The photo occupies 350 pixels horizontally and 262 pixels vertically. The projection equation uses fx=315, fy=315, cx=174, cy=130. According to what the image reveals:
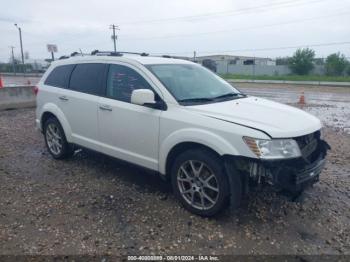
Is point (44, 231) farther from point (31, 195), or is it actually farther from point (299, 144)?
point (299, 144)

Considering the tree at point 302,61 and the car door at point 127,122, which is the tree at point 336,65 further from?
the car door at point 127,122

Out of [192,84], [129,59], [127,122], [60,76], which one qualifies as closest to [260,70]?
[60,76]

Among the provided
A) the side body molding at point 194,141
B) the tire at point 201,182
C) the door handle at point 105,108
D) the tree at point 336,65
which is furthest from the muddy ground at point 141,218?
the tree at point 336,65

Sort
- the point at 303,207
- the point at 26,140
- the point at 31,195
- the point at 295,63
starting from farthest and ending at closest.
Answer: the point at 295,63
the point at 26,140
the point at 31,195
the point at 303,207

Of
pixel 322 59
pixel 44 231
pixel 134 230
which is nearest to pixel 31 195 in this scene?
pixel 44 231

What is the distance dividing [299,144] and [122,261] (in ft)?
6.91

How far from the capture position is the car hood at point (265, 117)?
3164 mm

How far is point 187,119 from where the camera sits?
3527 mm

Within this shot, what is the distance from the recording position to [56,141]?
5531 millimetres

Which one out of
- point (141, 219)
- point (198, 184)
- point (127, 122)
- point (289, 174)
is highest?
point (127, 122)

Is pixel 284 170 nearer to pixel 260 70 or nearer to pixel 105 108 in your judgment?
pixel 105 108

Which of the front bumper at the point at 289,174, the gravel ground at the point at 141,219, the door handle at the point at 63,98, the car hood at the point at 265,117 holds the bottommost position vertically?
the gravel ground at the point at 141,219

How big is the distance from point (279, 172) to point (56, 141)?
13.0 feet

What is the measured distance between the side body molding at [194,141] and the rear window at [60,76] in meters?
2.40
